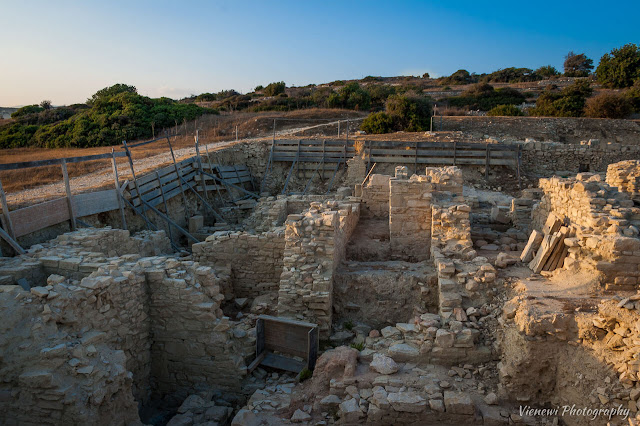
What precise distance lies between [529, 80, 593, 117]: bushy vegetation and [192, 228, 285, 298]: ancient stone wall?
1008 inches

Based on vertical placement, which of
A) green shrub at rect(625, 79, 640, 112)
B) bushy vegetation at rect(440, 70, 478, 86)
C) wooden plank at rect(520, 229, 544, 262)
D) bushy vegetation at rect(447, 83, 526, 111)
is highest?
bushy vegetation at rect(440, 70, 478, 86)

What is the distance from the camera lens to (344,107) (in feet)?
107

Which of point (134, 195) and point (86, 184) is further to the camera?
point (86, 184)

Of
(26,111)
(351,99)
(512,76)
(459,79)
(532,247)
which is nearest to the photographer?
(532,247)

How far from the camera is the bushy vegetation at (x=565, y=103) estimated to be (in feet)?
88.7

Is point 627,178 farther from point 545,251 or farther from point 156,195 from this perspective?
point 156,195

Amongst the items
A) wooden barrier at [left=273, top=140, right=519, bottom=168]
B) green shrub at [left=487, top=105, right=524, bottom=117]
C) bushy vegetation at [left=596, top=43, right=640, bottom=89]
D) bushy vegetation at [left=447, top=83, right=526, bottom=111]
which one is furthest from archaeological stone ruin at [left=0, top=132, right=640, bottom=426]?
bushy vegetation at [left=596, top=43, right=640, bottom=89]

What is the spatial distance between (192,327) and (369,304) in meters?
3.14

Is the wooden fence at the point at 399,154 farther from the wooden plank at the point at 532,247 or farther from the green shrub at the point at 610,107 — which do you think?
the green shrub at the point at 610,107

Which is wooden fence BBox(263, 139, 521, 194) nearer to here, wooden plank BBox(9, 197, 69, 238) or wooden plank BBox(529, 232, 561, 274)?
wooden plank BBox(9, 197, 69, 238)

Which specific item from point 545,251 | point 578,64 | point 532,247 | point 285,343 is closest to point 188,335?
point 285,343

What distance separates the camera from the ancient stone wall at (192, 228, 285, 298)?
8625 mm

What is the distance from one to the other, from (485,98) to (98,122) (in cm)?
2937

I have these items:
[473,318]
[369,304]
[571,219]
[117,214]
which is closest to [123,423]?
[369,304]
